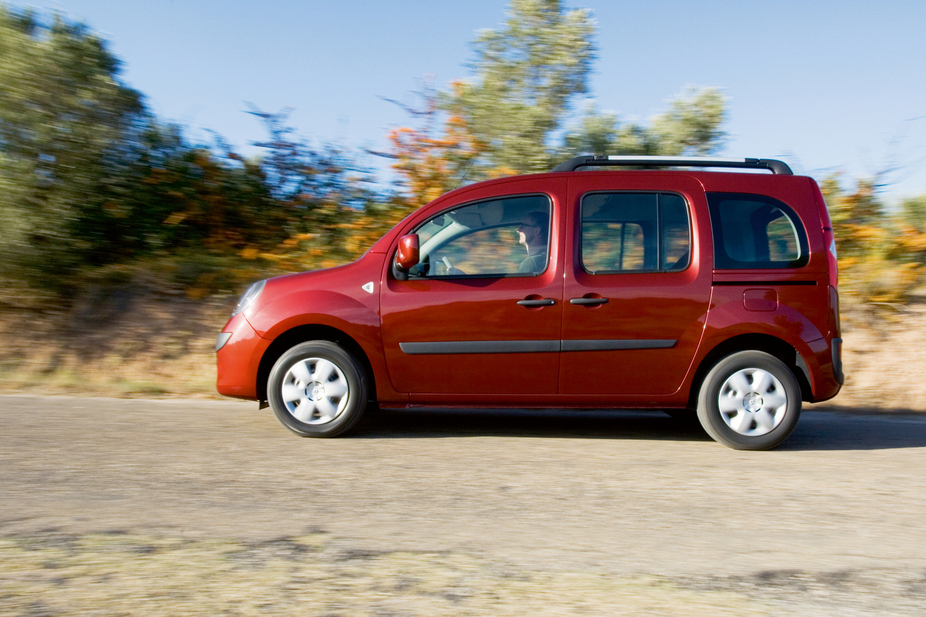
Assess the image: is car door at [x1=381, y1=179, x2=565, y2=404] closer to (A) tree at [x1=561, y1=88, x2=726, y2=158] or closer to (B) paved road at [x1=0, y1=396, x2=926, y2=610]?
(B) paved road at [x1=0, y1=396, x2=926, y2=610]

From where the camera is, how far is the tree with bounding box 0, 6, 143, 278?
29.7 feet

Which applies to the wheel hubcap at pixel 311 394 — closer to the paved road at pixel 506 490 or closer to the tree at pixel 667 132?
the paved road at pixel 506 490

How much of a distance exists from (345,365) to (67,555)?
2638mm

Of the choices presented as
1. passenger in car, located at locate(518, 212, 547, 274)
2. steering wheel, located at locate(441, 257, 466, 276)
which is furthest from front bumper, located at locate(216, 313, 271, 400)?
passenger in car, located at locate(518, 212, 547, 274)

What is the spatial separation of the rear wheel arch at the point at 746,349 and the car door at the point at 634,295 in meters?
0.17

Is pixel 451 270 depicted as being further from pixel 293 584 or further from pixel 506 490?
pixel 293 584

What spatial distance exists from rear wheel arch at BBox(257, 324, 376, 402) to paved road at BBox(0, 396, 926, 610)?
39 centimetres

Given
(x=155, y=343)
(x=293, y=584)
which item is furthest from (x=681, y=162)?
(x=155, y=343)

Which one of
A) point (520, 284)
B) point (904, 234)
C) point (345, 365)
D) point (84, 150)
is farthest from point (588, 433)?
point (84, 150)

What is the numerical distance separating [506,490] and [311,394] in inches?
74.0

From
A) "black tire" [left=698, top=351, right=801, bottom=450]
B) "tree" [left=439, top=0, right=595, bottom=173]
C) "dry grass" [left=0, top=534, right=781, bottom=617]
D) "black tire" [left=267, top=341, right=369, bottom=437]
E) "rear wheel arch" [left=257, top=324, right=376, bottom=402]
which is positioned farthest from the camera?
"tree" [left=439, top=0, right=595, bottom=173]

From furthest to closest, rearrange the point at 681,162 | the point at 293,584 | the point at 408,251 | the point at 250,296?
the point at 250,296 → the point at 681,162 → the point at 408,251 → the point at 293,584

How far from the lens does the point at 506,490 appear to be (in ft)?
14.8

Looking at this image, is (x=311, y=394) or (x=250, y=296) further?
(x=250, y=296)
